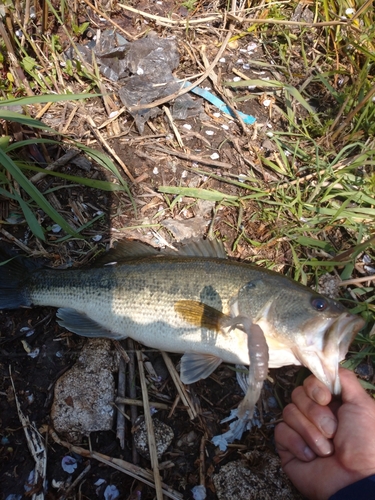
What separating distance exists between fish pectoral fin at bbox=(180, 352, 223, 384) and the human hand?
2.11 ft

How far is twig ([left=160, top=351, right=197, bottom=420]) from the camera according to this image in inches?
126

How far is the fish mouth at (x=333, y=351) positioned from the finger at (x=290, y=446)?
458mm

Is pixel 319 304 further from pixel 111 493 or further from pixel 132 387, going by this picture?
pixel 111 493

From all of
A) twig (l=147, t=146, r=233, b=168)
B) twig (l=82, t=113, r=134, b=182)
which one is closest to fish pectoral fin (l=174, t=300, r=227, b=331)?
twig (l=82, t=113, r=134, b=182)

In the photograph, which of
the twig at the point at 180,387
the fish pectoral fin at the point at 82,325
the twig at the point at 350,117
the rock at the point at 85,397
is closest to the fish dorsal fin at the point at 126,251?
the fish pectoral fin at the point at 82,325

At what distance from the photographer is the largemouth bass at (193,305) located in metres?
2.78

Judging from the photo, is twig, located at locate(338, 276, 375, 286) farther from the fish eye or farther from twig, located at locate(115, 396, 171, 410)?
twig, located at locate(115, 396, 171, 410)

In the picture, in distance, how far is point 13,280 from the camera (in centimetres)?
339

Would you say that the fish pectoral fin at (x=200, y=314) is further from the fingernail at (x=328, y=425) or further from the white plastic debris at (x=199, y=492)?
the white plastic debris at (x=199, y=492)

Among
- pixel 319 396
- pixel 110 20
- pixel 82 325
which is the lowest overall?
pixel 82 325

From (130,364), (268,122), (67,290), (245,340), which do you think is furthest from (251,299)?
(268,122)

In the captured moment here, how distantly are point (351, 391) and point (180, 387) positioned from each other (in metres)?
1.29

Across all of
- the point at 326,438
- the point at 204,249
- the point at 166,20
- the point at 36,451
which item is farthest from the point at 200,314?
the point at 166,20

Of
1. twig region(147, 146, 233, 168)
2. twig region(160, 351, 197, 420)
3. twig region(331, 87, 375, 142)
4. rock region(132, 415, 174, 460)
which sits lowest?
rock region(132, 415, 174, 460)
